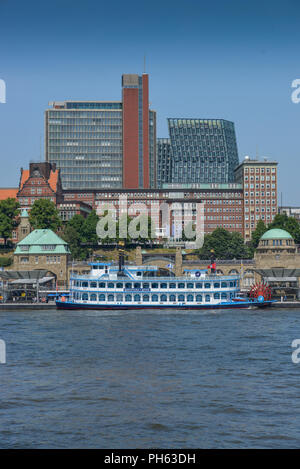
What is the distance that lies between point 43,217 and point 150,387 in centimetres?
12075

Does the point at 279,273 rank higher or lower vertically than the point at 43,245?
lower

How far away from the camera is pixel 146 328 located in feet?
242

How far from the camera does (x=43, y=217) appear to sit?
15962 cm

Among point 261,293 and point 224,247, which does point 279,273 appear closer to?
point 261,293

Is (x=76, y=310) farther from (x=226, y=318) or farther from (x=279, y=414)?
(x=279, y=414)

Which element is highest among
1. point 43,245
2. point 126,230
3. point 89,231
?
point 126,230

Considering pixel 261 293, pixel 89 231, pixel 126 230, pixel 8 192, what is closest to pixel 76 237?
pixel 89 231

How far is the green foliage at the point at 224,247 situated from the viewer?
536ft

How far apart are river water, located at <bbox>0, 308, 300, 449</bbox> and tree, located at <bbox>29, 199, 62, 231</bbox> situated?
8667cm

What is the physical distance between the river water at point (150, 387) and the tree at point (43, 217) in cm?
8667

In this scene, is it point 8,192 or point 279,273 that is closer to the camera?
point 279,273

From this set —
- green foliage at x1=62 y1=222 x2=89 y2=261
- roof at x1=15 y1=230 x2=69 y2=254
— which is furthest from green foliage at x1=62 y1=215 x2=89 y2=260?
roof at x1=15 y1=230 x2=69 y2=254

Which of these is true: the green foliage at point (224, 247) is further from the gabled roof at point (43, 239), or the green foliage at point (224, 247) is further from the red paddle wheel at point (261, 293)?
the red paddle wheel at point (261, 293)
